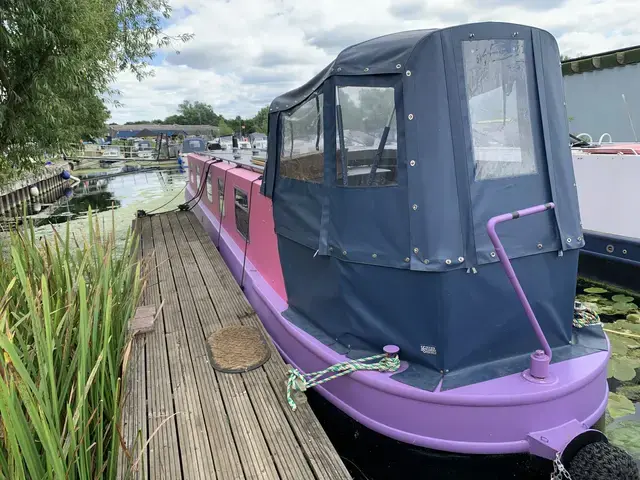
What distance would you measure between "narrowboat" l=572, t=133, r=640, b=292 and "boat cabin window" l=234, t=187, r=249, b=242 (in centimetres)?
408

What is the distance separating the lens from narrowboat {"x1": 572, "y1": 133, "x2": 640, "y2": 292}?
17.2 feet

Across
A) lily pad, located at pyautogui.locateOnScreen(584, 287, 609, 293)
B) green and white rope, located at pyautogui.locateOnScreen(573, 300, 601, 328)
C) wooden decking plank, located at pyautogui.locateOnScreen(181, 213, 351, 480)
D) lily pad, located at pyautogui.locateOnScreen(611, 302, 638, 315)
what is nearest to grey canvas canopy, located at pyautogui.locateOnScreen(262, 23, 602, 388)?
green and white rope, located at pyautogui.locateOnScreen(573, 300, 601, 328)

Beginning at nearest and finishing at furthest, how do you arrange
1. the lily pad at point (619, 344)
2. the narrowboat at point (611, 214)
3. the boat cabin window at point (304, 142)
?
the boat cabin window at point (304, 142) < the lily pad at point (619, 344) < the narrowboat at point (611, 214)

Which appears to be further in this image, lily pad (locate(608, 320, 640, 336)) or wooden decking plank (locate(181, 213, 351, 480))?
lily pad (locate(608, 320, 640, 336))

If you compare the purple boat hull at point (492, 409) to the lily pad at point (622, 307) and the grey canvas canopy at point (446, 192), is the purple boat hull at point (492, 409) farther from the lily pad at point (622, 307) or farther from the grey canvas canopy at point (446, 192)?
the lily pad at point (622, 307)

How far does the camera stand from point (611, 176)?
5.36 metres

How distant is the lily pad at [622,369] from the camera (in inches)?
150

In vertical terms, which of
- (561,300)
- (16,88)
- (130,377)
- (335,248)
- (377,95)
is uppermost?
(16,88)

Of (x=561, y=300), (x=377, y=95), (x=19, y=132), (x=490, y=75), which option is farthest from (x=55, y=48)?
(x=561, y=300)

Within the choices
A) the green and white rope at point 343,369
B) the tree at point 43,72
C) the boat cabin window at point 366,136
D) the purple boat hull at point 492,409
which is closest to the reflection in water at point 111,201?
the tree at point 43,72

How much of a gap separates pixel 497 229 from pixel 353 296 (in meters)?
0.91

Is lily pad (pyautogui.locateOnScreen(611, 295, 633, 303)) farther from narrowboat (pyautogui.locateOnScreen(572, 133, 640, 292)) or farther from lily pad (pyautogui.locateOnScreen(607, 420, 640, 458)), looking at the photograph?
lily pad (pyautogui.locateOnScreen(607, 420, 640, 458))

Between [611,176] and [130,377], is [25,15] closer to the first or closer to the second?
[130,377]

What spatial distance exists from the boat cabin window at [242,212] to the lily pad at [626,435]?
3.67 meters
